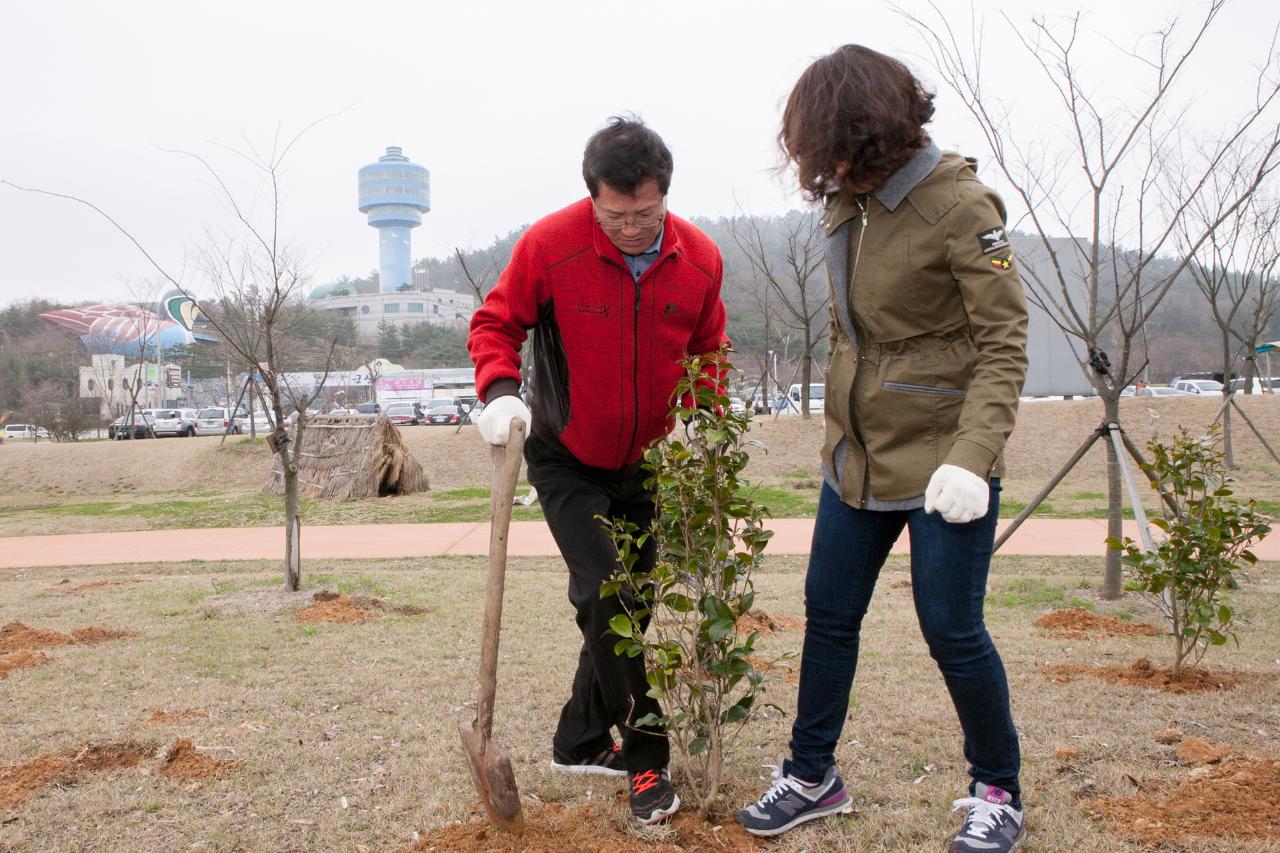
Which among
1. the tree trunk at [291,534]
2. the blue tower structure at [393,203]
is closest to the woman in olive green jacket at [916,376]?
the tree trunk at [291,534]

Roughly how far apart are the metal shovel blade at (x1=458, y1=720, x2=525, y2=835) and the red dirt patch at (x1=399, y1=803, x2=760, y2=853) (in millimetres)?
32

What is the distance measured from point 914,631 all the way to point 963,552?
2908 millimetres

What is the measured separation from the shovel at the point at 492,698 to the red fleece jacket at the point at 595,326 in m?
0.22

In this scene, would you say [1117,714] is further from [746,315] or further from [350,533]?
[746,315]

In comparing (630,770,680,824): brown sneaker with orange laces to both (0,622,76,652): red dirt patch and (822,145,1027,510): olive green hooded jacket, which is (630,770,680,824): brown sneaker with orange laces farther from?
(0,622,76,652): red dirt patch

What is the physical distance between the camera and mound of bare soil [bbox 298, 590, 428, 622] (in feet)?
17.6

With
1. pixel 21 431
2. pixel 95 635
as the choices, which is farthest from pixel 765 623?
pixel 21 431

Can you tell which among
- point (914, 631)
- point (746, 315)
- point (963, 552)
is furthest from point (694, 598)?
point (746, 315)

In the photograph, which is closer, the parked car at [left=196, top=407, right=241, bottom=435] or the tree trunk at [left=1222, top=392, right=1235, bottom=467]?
the tree trunk at [left=1222, top=392, right=1235, bottom=467]

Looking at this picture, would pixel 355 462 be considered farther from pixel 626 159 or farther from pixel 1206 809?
pixel 1206 809

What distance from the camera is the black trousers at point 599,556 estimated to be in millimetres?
2568

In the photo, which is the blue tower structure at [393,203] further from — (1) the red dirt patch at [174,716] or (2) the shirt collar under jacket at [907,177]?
(2) the shirt collar under jacket at [907,177]

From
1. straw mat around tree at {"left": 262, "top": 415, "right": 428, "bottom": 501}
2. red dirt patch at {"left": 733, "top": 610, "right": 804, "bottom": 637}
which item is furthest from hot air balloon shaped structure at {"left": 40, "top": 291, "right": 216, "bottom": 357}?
red dirt patch at {"left": 733, "top": 610, "right": 804, "bottom": 637}

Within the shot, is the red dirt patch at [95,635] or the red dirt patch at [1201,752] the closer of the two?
the red dirt patch at [1201,752]
